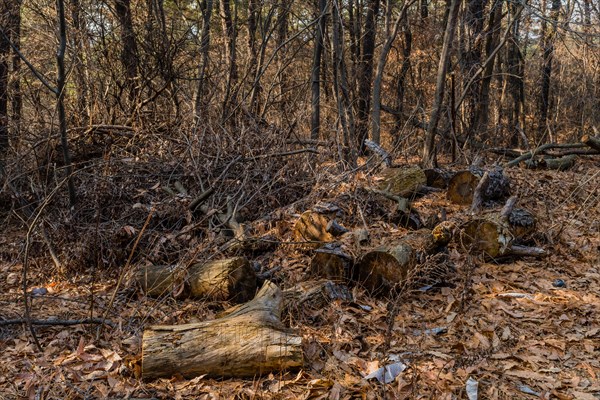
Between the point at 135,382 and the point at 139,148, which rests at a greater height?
the point at 139,148

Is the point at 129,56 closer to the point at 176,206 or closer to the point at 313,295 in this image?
the point at 176,206

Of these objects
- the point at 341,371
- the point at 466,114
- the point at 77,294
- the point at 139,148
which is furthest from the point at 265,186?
the point at 466,114

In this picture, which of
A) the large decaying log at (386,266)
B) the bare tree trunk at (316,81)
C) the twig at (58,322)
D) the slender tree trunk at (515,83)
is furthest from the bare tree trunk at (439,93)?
the slender tree trunk at (515,83)

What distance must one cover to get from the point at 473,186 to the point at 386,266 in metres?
2.44

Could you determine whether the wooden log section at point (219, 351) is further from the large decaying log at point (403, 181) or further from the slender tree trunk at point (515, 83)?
the slender tree trunk at point (515, 83)

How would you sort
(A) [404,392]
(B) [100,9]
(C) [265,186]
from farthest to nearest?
(B) [100,9]
(C) [265,186]
(A) [404,392]

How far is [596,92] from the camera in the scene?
1312cm

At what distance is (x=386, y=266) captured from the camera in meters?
4.61

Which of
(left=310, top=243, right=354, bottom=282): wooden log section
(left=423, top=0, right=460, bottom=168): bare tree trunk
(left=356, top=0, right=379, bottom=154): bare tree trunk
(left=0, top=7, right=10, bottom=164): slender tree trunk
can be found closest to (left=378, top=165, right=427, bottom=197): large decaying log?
(left=423, top=0, right=460, bottom=168): bare tree trunk

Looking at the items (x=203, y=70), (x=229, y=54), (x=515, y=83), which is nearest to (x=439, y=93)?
(x=203, y=70)

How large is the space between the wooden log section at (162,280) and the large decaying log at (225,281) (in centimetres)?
10

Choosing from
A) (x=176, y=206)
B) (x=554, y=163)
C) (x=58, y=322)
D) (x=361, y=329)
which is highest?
(x=554, y=163)

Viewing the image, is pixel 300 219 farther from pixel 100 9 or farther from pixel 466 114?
pixel 466 114

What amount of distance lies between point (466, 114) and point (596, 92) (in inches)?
130
